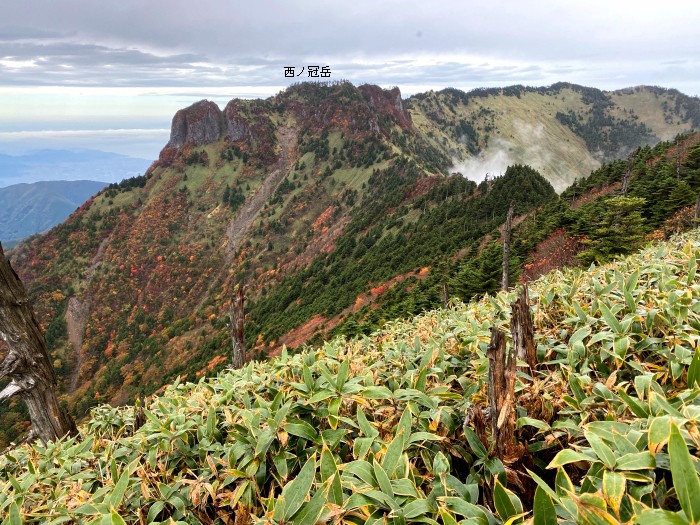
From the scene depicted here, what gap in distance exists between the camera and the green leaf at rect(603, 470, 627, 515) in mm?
1397

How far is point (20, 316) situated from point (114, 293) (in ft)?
416

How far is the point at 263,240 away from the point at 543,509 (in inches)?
4806

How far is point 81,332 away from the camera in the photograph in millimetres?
108875

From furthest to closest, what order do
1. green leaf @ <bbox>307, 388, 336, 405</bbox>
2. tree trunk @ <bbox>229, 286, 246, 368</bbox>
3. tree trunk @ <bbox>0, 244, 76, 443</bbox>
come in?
tree trunk @ <bbox>229, 286, 246, 368</bbox> < tree trunk @ <bbox>0, 244, 76, 443</bbox> < green leaf @ <bbox>307, 388, 336, 405</bbox>

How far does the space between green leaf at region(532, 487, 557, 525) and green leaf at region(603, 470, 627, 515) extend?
21cm

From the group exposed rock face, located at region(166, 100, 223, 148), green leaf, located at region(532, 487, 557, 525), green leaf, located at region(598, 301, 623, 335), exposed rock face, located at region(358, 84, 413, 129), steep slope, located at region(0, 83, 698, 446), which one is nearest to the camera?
green leaf, located at region(532, 487, 557, 525)

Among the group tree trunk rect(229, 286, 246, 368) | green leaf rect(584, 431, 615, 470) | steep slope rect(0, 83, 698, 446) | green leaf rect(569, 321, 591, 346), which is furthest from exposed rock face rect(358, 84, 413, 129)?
green leaf rect(584, 431, 615, 470)

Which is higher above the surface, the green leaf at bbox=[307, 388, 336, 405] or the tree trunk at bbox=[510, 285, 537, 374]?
the tree trunk at bbox=[510, 285, 537, 374]

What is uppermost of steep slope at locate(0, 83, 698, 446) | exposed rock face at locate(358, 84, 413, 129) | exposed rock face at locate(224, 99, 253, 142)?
exposed rock face at locate(358, 84, 413, 129)

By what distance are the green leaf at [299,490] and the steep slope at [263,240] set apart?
89.4 feet

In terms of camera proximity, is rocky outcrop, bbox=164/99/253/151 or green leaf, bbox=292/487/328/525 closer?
green leaf, bbox=292/487/328/525

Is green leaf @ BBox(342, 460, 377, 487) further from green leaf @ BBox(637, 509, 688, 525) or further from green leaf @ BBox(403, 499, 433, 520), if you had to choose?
green leaf @ BBox(637, 509, 688, 525)

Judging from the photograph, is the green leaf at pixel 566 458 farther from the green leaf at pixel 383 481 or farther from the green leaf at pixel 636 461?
the green leaf at pixel 383 481

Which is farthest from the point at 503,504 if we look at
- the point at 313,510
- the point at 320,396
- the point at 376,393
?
the point at 320,396
